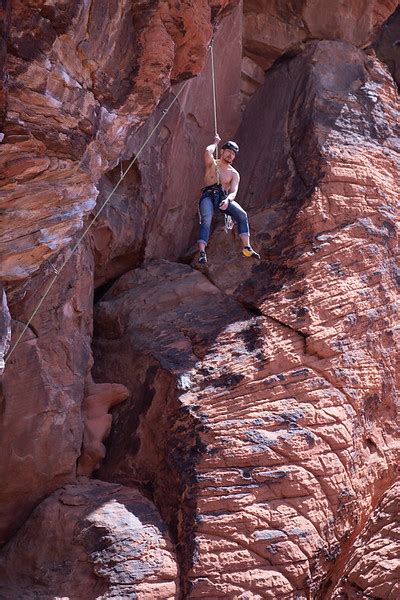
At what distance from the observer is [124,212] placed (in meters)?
11.8

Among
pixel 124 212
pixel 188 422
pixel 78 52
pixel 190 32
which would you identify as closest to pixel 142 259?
pixel 124 212

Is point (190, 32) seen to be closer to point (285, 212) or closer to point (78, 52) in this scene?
point (78, 52)

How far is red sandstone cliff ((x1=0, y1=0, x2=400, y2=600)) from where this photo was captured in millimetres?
8227

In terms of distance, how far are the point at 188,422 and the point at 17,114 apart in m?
4.00

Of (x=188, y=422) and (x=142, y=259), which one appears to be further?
(x=142, y=259)

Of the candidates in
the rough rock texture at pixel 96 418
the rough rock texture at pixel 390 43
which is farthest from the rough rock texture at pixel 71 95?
the rough rock texture at pixel 390 43

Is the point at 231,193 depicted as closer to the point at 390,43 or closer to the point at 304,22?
the point at 304,22

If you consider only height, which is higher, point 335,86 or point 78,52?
point 335,86

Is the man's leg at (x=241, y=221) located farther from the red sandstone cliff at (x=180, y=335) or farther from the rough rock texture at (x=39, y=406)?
the rough rock texture at (x=39, y=406)

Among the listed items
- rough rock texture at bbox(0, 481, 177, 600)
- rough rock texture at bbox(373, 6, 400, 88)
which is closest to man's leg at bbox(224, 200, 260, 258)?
rough rock texture at bbox(0, 481, 177, 600)

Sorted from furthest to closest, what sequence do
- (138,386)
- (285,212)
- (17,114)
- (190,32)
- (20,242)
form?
(285,212) → (138,386) → (190,32) → (20,242) → (17,114)

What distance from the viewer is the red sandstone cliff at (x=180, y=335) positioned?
823 centimetres

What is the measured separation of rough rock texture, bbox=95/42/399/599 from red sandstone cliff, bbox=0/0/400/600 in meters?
0.02

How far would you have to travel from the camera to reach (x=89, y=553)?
30.1 ft
